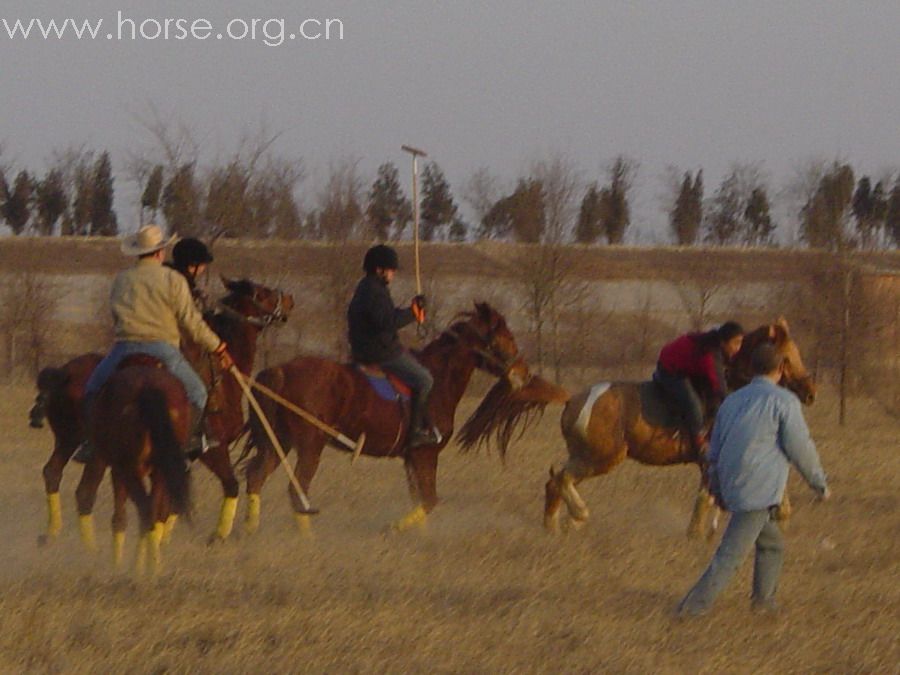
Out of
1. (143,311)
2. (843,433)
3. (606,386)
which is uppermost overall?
(143,311)

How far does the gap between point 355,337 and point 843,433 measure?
11741 mm

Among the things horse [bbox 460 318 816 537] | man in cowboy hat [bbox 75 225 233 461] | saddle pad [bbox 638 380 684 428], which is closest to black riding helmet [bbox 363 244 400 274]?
horse [bbox 460 318 816 537]

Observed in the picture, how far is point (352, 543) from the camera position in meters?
11.1

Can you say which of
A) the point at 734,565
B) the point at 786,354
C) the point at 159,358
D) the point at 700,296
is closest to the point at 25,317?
the point at 700,296

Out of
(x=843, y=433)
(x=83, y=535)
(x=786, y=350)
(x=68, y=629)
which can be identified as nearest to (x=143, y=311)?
(x=83, y=535)

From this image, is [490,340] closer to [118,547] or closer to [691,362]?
[691,362]

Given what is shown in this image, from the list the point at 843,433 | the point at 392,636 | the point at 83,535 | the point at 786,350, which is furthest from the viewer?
the point at 843,433

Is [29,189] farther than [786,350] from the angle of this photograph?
Yes

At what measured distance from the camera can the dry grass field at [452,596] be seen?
23.0ft

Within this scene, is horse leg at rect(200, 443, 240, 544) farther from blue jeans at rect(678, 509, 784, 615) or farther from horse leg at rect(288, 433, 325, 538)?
blue jeans at rect(678, 509, 784, 615)

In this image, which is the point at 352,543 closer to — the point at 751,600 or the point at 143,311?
the point at 143,311

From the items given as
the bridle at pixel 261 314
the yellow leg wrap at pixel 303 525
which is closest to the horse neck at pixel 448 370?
the yellow leg wrap at pixel 303 525

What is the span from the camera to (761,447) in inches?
311

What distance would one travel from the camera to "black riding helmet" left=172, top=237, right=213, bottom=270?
35.7ft
